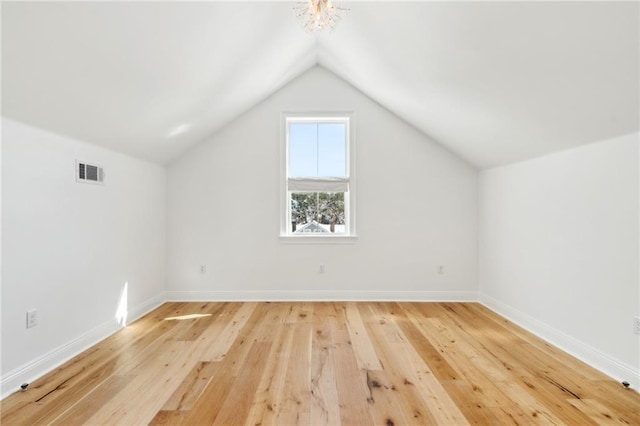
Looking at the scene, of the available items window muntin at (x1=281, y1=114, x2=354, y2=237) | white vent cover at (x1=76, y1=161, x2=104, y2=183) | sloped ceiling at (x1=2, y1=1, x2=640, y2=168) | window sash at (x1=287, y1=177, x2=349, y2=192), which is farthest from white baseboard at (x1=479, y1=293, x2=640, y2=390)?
white vent cover at (x1=76, y1=161, x2=104, y2=183)

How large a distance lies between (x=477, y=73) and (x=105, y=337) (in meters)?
3.97

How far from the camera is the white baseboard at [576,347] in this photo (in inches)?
87.1

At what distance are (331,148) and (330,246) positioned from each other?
4.45 ft

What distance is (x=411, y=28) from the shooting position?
2.54 meters

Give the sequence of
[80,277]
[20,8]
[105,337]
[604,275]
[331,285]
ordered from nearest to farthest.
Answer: [20,8] < [604,275] < [80,277] < [105,337] < [331,285]

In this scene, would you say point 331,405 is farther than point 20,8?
Yes

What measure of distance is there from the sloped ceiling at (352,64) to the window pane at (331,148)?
870 millimetres

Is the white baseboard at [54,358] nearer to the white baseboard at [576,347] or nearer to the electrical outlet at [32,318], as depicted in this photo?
the electrical outlet at [32,318]

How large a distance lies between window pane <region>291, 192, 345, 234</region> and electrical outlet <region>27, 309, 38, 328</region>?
Answer: 109 inches

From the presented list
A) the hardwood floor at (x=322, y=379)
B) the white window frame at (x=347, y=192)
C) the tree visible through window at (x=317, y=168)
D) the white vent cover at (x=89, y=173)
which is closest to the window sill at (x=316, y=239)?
the white window frame at (x=347, y=192)

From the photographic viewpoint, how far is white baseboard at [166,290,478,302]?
4.27 meters

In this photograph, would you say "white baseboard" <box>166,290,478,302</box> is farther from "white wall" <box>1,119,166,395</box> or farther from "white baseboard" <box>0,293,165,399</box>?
"white baseboard" <box>0,293,165,399</box>

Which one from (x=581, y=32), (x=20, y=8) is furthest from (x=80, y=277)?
(x=581, y=32)

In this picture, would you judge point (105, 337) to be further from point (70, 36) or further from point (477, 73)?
point (477, 73)
